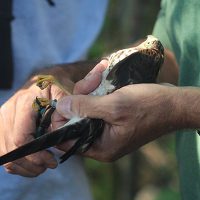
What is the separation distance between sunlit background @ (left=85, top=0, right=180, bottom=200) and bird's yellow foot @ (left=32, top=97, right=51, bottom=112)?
253cm

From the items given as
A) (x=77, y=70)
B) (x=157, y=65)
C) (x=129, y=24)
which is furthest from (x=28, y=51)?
(x=129, y=24)

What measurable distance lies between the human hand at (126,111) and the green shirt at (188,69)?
1.01 ft

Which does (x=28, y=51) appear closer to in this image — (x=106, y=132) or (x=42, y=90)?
(x=42, y=90)

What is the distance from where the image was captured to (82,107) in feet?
4.91

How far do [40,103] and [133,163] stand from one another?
9.37 feet

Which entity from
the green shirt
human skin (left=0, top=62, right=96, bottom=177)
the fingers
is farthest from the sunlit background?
the fingers

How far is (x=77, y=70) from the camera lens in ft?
6.65

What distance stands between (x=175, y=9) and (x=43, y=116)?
62cm

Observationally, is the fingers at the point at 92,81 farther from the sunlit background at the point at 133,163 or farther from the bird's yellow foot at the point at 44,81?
the sunlit background at the point at 133,163

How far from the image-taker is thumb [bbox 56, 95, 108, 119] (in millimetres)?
1479

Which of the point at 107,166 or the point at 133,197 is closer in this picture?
the point at 133,197

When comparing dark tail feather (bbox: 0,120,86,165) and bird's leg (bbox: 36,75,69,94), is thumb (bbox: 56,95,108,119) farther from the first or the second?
bird's leg (bbox: 36,75,69,94)

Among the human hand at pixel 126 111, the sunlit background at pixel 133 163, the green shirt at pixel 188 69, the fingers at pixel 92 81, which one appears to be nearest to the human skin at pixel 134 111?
the human hand at pixel 126 111

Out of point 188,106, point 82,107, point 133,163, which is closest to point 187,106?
point 188,106
